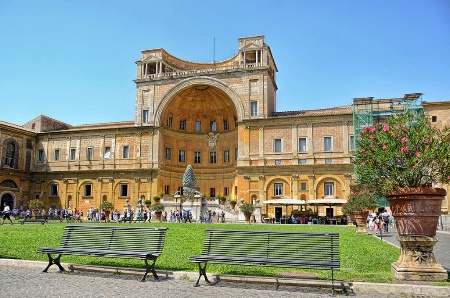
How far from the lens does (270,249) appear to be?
6980mm

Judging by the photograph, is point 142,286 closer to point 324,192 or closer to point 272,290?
point 272,290

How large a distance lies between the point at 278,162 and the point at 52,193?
81.3 ft

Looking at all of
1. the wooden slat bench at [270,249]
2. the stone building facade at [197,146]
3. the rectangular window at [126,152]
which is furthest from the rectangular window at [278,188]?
the wooden slat bench at [270,249]

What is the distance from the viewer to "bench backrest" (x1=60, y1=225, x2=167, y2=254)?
7.48 meters

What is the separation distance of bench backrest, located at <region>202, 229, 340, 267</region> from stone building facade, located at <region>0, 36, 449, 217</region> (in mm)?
29145

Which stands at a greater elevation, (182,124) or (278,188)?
(182,124)

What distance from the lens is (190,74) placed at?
40688mm

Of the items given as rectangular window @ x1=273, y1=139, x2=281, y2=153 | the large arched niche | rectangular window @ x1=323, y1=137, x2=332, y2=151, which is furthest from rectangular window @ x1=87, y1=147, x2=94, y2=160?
rectangular window @ x1=323, y1=137, x2=332, y2=151

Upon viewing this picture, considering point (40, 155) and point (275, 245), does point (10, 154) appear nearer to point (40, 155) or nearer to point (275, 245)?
point (40, 155)

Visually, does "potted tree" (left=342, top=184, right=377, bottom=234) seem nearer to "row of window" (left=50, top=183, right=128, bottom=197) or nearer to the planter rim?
the planter rim

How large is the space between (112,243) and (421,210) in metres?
5.65

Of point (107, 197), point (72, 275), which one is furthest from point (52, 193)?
point (72, 275)

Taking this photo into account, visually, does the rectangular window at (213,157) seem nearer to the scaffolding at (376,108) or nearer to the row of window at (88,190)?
the row of window at (88,190)

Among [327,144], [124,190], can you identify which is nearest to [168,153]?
[124,190]
